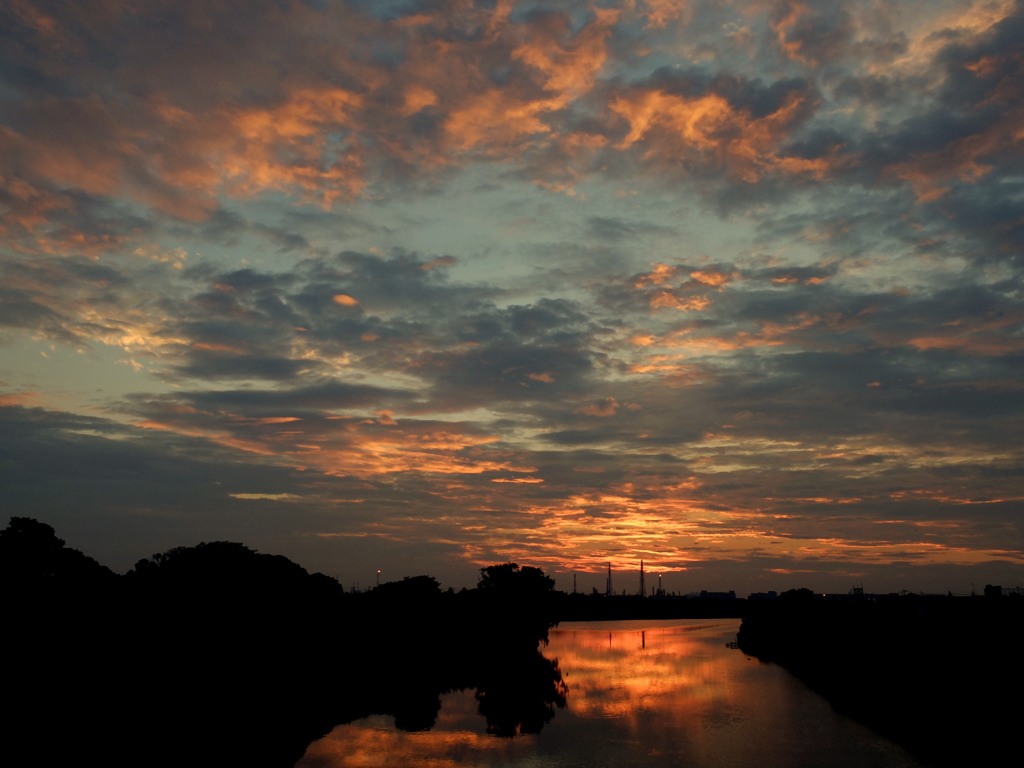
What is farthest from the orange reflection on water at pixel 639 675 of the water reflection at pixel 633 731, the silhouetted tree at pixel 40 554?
the silhouetted tree at pixel 40 554

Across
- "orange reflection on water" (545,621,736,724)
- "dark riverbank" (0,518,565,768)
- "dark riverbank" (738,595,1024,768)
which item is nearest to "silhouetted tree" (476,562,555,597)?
"orange reflection on water" (545,621,736,724)

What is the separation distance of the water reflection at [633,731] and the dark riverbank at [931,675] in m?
3.36

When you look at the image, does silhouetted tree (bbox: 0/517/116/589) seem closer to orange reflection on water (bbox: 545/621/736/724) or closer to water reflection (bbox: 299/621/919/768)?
water reflection (bbox: 299/621/919/768)

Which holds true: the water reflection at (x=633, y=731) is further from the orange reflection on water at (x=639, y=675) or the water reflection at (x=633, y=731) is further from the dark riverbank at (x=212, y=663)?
the dark riverbank at (x=212, y=663)

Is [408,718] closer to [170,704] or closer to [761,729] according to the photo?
[170,704]

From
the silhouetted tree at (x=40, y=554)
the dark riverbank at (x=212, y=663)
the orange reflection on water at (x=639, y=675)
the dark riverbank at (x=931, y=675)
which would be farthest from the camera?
the silhouetted tree at (x=40, y=554)

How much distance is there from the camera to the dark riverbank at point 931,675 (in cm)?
4891

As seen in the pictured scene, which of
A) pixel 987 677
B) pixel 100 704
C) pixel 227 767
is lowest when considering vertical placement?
pixel 227 767

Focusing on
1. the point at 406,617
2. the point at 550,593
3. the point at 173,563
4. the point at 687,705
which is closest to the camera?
the point at 687,705

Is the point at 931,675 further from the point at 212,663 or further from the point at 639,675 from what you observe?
the point at 212,663

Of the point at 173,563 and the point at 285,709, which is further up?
the point at 173,563

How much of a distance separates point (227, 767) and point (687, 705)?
3852 cm

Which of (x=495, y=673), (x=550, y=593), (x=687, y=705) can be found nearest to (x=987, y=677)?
(x=687, y=705)

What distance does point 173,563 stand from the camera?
278ft
